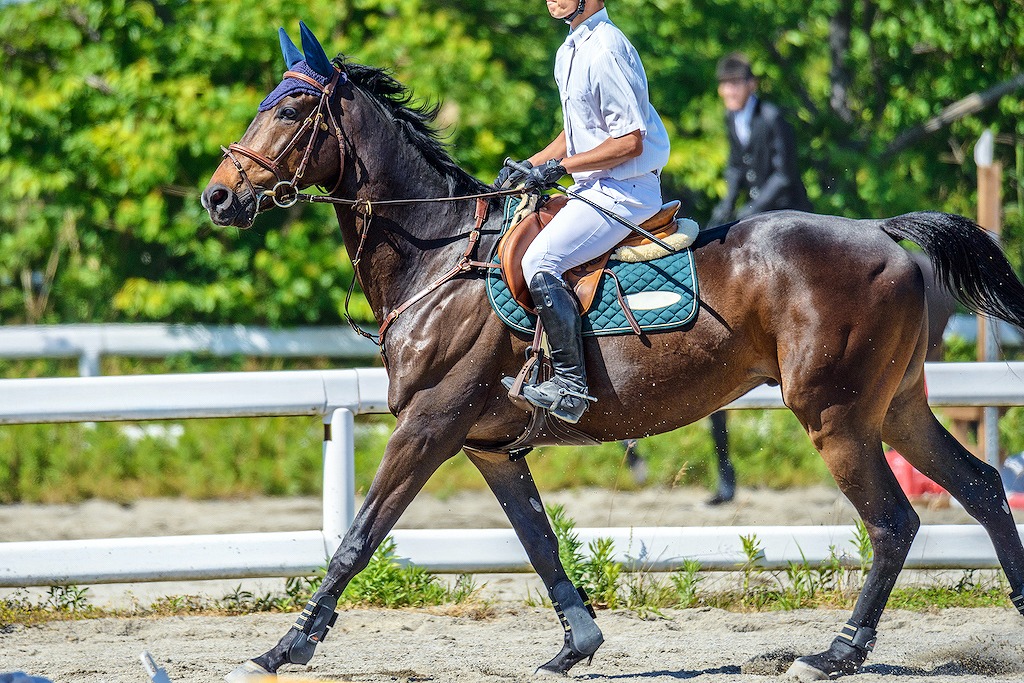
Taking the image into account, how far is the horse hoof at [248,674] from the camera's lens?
14.1ft

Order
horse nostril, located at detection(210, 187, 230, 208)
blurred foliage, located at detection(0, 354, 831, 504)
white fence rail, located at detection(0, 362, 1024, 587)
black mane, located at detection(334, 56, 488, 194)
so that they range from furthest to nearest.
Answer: blurred foliage, located at detection(0, 354, 831, 504), white fence rail, located at detection(0, 362, 1024, 587), black mane, located at detection(334, 56, 488, 194), horse nostril, located at detection(210, 187, 230, 208)

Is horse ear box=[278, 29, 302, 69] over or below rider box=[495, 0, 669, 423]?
over

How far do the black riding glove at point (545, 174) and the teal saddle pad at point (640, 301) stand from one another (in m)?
0.40

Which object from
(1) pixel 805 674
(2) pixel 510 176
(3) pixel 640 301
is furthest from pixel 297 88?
(1) pixel 805 674

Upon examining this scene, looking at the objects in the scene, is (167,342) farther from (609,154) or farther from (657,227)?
(609,154)

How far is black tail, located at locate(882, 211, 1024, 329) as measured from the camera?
16.1ft

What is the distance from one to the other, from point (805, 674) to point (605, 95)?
7.55 ft

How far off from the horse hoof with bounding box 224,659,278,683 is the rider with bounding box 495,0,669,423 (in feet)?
4.49

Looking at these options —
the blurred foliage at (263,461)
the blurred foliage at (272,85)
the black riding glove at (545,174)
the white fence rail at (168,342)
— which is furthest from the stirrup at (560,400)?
the white fence rail at (168,342)

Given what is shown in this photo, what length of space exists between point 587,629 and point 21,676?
2.13m

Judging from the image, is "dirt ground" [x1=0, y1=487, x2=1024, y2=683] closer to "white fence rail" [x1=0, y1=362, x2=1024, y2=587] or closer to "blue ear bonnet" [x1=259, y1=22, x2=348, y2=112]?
"white fence rail" [x1=0, y1=362, x2=1024, y2=587]

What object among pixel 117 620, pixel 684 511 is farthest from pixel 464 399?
pixel 684 511

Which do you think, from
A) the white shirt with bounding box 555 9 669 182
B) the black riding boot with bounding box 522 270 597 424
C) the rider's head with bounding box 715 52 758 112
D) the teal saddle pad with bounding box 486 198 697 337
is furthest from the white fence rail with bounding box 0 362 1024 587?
the rider's head with bounding box 715 52 758 112

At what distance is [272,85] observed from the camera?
10.3 metres
